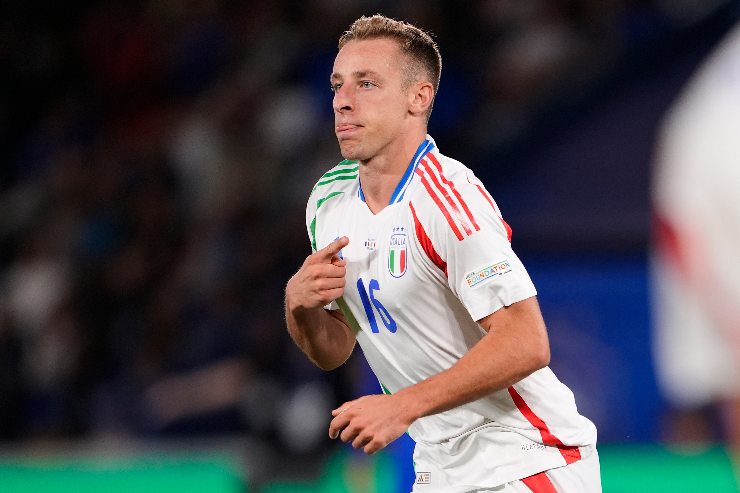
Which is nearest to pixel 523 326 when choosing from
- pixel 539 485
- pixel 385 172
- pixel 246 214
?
pixel 539 485

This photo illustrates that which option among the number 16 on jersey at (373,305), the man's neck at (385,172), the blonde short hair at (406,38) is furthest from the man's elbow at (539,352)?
the blonde short hair at (406,38)

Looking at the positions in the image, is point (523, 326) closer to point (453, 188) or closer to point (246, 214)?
point (453, 188)

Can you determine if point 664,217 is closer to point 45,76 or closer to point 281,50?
point 281,50

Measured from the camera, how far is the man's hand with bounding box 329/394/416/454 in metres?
3.65

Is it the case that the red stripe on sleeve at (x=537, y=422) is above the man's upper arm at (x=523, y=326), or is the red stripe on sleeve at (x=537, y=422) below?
below

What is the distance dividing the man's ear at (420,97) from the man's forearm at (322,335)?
2.78 ft

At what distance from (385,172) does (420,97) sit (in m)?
0.35

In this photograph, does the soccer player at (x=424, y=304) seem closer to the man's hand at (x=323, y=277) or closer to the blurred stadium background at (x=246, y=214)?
the man's hand at (x=323, y=277)

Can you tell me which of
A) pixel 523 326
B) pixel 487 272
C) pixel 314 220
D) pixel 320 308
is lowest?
pixel 523 326

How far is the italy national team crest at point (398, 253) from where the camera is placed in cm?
418

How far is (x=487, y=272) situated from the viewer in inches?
154

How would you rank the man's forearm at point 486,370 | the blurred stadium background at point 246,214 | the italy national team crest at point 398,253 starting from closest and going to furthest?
the man's forearm at point 486,370 → the italy national team crest at point 398,253 → the blurred stadium background at point 246,214

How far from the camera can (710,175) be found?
263 inches

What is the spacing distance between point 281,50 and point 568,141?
3357 millimetres
